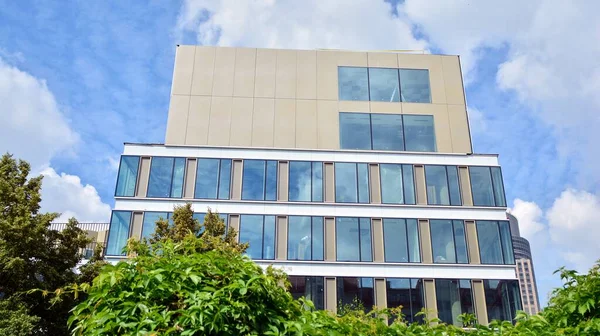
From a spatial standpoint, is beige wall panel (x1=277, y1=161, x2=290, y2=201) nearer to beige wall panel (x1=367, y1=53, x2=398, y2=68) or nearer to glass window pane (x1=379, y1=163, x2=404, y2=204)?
glass window pane (x1=379, y1=163, x2=404, y2=204)

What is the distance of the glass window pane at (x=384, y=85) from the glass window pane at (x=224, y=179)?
10.9 metres

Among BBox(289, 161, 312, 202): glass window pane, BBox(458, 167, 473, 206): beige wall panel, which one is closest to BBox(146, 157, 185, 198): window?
BBox(289, 161, 312, 202): glass window pane

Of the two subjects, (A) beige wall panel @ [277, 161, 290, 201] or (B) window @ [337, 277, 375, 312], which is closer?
(B) window @ [337, 277, 375, 312]

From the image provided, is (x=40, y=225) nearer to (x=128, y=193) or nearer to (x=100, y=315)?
(x=128, y=193)

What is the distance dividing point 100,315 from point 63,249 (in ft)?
63.2

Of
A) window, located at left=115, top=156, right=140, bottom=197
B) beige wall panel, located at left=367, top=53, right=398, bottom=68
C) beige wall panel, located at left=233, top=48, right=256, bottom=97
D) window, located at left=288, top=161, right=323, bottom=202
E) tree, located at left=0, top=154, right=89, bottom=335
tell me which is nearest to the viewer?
tree, located at left=0, top=154, right=89, bottom=335

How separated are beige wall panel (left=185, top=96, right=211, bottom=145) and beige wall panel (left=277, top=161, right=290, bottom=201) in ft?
17.2

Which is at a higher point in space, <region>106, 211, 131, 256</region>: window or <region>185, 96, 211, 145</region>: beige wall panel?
<region>185, 96, 211, 145</region>: beige wall panel

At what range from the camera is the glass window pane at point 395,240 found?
102ft

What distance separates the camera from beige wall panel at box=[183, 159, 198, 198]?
31781mm

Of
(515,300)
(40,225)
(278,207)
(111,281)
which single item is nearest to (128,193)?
(278,207)

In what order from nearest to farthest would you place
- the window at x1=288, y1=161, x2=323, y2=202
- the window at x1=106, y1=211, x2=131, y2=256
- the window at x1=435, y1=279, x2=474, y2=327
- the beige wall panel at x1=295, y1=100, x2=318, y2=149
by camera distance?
the window at x1=435, y1=279, x2=474, y2=327 < the window at x1=106, y1=211, x2=131, y2=256 < the window at x1=288, y1=161, x2=323, y2=202 < the beige wall panel at x1=295, y1=100, x2=318, y2=149

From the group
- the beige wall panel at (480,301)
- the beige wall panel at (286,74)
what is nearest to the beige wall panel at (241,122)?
the beige wall panel at (286,74)

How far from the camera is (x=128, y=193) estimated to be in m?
31.7
